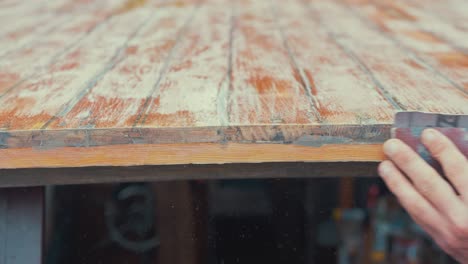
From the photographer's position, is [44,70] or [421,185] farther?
[44,70]

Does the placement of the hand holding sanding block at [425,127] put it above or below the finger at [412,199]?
above

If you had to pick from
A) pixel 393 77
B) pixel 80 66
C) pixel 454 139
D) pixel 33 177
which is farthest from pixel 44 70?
pixel 454 139

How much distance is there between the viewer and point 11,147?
0.94 m

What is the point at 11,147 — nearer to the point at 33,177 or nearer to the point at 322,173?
the point at 33,177

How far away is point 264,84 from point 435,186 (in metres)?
0.48

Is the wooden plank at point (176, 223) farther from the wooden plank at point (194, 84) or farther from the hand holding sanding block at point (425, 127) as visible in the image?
the hand holding sanding block at point (425, 127)

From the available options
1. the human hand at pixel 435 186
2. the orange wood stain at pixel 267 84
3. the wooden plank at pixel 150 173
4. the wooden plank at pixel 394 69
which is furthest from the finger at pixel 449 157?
the orange wood stain at pixel 267 84

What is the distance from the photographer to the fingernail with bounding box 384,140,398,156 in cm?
92

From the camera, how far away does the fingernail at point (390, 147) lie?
0.92 metres

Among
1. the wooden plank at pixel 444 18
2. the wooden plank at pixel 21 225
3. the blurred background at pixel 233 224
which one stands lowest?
the blurred background at pixel 233 224

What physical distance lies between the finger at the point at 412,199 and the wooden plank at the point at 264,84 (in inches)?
6.6

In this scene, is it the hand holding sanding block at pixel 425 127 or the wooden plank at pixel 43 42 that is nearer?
the hand holding sanding block at pixel 425 127

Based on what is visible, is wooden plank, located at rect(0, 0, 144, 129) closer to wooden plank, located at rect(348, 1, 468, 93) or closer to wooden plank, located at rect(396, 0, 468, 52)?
wooden plank, located at rect(348, 1, 468, 93)

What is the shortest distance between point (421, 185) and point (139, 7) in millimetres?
1673
